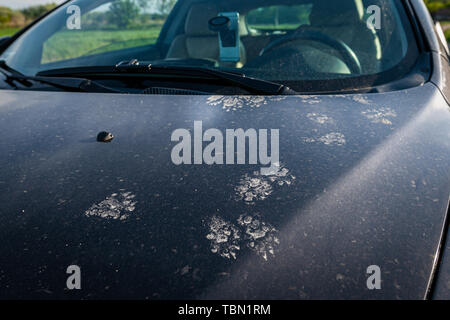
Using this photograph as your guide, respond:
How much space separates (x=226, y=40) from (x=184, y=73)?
22.1 inches

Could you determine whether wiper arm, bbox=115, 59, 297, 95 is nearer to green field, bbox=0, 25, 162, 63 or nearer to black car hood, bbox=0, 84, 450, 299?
black car hood, bbox=0, 84, 450, 299

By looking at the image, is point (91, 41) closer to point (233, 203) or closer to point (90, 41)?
point (90, 41)

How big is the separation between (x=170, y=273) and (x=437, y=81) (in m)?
1.13

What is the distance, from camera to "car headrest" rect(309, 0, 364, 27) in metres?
1.66

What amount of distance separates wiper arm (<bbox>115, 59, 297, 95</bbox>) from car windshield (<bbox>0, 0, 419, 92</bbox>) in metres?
0.07

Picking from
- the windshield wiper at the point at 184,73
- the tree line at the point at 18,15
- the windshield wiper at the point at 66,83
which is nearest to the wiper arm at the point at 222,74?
the windshield wiper at the point at 184,73

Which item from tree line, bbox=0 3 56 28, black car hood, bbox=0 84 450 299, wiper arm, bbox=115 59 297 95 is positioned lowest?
black car hood, bbox=0 84 450 299

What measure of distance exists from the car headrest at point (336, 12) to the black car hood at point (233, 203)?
639mm

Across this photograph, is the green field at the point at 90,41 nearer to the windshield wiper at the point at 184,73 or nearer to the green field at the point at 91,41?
the green field at the point at 91,41

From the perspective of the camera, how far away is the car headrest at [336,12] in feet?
5.46

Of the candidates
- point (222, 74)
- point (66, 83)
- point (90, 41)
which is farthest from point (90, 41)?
point (222, 74)

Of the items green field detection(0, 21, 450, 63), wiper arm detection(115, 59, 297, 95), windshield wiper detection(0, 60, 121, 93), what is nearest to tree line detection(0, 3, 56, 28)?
green field detection(0, 21, 450, 63)

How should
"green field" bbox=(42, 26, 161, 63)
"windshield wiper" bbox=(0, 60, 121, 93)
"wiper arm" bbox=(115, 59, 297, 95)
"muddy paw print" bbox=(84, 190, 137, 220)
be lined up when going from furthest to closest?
"green field" bbox=(42, 26, 161, 63)
"windshield wiper" bbox=(0, 60, 121, 93)
"wiper arm" bbox=(115, 59, 297, 95)
"muddy paw print" bbox=(84, 190, 137, 220)

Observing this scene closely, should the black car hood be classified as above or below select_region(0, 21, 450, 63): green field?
below
